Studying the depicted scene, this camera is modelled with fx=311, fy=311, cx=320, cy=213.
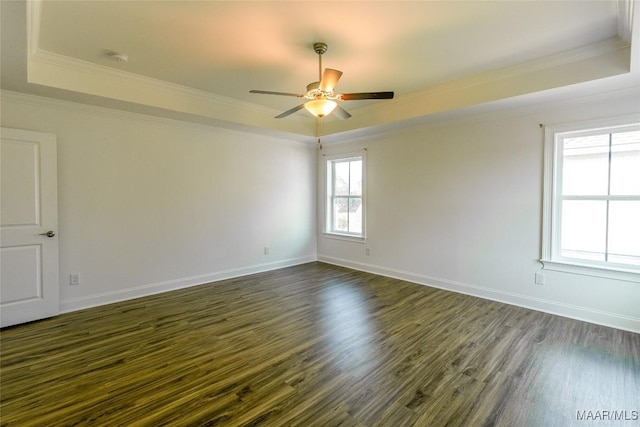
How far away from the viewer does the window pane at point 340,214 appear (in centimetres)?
611

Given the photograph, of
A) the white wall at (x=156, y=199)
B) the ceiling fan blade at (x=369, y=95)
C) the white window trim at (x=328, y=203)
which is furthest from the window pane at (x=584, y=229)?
the white wall at (x=156, y=199)

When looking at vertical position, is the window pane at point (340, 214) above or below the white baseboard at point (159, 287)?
above

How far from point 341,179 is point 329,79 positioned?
3.46 metres

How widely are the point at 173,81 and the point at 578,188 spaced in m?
4.96

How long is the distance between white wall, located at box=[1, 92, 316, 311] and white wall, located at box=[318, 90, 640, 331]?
186 cm

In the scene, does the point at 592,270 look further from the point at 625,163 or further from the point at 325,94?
the point at 325,94

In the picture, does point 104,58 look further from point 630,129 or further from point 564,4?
point 630,129

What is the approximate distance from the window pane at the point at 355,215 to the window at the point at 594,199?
288 centimetres

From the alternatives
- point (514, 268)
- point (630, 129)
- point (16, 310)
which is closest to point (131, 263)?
point (16, 310)

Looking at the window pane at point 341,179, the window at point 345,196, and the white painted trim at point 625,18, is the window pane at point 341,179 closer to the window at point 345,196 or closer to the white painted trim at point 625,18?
the window at point 345,196

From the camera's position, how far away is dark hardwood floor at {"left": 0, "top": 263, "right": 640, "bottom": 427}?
1.96m

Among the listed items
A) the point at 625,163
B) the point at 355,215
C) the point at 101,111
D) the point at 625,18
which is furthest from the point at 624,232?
the point at 101,111

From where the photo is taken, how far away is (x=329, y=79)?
9.12 feet

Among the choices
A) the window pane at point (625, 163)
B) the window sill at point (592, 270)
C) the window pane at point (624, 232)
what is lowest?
the window sill at point (592, 270)
